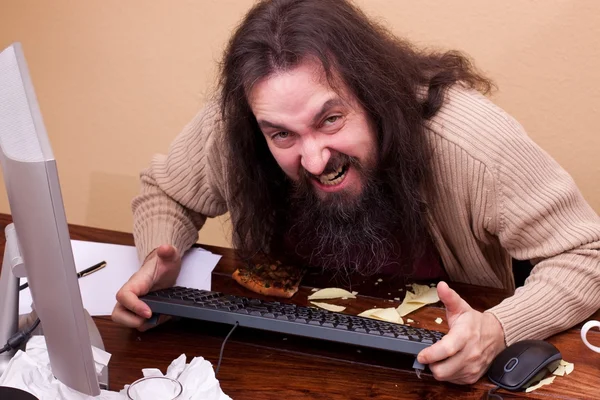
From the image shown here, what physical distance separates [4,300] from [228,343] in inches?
14.0

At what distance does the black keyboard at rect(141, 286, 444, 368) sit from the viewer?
113cm

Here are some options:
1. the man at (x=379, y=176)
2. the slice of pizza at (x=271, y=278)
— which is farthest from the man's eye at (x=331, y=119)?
the slice of pizza at (x=271, y=278)

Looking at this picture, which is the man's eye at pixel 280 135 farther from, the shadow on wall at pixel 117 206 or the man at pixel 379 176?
the shadow on wall at pixel 117 206

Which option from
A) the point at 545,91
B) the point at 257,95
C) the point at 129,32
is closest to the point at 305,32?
the point at 257,95

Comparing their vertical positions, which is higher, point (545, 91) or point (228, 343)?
point (545, 91)

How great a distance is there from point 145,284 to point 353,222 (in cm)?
41

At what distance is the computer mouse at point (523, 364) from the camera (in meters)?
1.10

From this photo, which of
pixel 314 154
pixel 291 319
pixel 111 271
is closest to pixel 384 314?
pixel 291 319

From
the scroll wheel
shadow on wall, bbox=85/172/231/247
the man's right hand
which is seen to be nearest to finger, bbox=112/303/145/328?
the man's right hand

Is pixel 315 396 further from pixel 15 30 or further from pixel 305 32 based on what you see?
pixel 15 30

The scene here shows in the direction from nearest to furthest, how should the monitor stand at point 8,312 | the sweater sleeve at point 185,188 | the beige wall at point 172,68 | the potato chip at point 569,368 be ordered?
the monitor stand at point 8,312 < the potato chip at point 569,368 < the sweater sleeve at point 185,188 < the beige wall at point 172,68

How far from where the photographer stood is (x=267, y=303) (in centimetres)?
128

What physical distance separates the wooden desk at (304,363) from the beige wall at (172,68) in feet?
2.95

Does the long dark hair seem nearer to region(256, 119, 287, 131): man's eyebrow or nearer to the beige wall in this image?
region(256, 119, 287, 131): man's eyebrow
